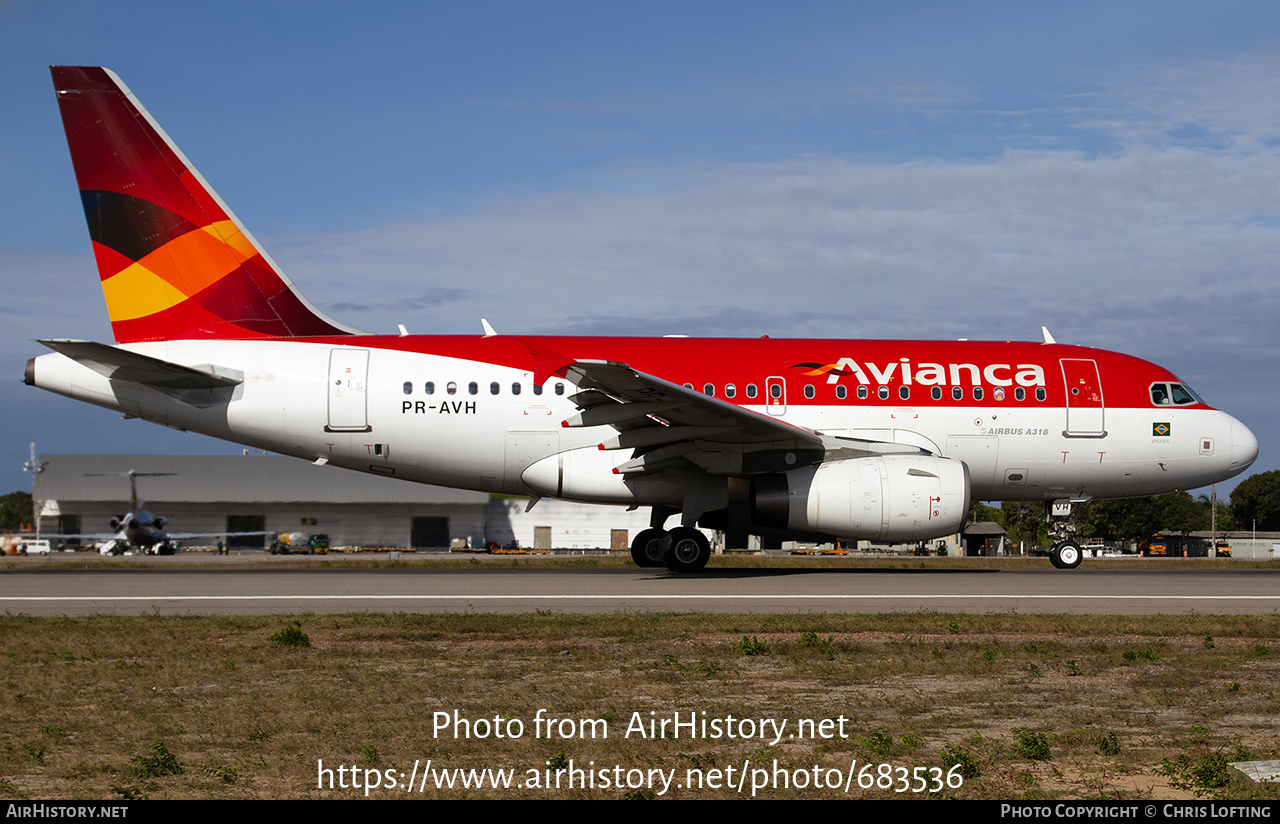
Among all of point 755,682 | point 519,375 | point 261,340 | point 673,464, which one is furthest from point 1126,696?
point 261,340

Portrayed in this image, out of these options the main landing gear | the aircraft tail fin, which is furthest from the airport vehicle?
the main landing gear

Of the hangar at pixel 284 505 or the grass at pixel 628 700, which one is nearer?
the grass at pixel 628 700

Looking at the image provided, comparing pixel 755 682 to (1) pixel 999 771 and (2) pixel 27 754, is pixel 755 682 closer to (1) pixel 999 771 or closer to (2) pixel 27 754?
(1) pixel 999 771

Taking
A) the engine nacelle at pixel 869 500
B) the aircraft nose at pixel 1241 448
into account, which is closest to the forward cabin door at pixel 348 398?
the engine nacelle at pixel 869 500

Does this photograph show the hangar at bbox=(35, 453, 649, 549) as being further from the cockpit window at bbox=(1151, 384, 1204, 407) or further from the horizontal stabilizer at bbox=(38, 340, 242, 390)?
the horizontal stabilizer at bbox=(38, 340, 242, 390)

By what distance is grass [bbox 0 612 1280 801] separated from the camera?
5.32 m

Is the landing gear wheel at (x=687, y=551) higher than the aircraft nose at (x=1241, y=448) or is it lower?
lower

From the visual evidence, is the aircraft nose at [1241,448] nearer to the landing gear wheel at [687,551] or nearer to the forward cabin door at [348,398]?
the landing gear wheel at [687,551]

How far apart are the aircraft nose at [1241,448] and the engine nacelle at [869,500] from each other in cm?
702

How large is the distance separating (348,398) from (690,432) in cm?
618

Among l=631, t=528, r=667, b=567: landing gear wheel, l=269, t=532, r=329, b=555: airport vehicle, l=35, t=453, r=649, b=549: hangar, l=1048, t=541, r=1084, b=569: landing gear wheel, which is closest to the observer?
l=631, t=528, r=667, b=567: landing gear wheel

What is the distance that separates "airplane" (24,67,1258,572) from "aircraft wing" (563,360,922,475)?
5 centimetres

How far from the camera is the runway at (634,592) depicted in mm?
12547

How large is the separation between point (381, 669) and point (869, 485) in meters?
10.0
